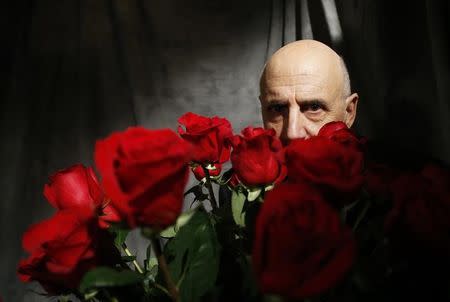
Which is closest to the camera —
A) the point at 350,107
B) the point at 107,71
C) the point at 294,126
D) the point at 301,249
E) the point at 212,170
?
the point at 301,249

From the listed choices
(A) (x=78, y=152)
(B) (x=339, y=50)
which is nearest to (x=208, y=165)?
(B) (x=339, y=50)

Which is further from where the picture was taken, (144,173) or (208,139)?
(208,139)

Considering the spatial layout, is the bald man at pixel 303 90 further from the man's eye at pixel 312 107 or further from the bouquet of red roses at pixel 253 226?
the bouquet of red roses at pixel 253 226

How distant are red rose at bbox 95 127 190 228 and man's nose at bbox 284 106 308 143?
0.40 meters

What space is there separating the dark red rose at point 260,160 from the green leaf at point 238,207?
0.12 feet

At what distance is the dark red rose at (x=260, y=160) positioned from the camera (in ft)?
1.28

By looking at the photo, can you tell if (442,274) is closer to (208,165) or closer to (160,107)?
(208,165)

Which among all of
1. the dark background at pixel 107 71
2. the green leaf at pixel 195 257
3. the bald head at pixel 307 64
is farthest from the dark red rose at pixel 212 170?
the dark background at pixel 107 71

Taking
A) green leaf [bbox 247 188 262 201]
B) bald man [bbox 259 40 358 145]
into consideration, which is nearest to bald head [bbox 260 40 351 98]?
bald man [bbox 259 40 358 145]

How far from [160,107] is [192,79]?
0.41ft

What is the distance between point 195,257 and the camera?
1.26 feet

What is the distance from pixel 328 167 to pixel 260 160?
0.32ft

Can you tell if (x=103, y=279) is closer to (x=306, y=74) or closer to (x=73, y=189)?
(x=73, y=189)

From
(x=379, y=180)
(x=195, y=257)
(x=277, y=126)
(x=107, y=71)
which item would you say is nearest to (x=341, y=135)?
(x=379, y=180)
